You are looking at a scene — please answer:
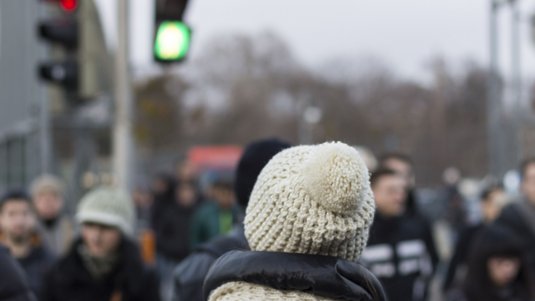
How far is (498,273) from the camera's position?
276 inches

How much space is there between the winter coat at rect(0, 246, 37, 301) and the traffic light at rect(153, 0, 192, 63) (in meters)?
3.97

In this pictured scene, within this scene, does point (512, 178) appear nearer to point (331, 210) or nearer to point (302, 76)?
point (331, 210)

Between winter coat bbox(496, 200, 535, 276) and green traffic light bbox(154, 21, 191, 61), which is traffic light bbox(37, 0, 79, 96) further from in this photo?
winter coat bbox(496, 200, 535, 276)

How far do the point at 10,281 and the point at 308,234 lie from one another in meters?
2.42

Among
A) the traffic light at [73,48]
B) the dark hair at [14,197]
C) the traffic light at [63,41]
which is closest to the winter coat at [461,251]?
the traffic light at [73,48]

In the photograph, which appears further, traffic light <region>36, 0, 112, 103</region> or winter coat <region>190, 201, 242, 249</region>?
winter coat <region>190, 201, 242, 249</region>

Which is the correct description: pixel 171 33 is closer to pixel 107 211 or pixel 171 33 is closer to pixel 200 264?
pixel 107 211

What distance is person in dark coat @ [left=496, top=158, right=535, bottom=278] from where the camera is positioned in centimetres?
807

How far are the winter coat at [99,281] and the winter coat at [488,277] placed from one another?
2090mm

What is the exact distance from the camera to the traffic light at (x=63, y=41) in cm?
948

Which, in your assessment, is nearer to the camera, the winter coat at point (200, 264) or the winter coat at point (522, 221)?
the winter coat at point (200, 264)

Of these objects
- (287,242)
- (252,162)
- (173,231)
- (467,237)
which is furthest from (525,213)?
(173,231)

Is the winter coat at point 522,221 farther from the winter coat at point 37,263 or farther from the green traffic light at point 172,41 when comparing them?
the winter coat at point 37,263

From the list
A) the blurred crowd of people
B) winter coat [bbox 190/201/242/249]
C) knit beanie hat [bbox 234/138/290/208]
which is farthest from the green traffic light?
winter coat [bbox 190/201/242/249]
